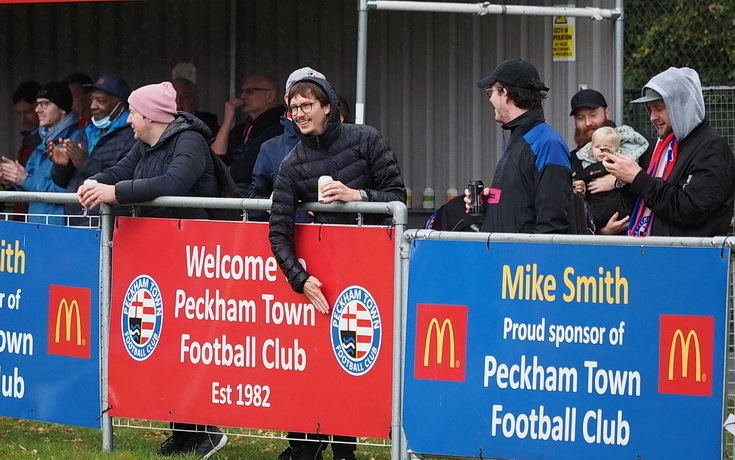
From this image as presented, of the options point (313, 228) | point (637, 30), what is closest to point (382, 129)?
point (313, 228)

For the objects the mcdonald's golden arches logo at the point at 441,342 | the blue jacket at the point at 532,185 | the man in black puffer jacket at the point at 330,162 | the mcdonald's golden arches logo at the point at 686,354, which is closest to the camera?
the mcdonald's golden arches logo at the point at 686,354

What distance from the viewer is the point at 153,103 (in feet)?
19.8

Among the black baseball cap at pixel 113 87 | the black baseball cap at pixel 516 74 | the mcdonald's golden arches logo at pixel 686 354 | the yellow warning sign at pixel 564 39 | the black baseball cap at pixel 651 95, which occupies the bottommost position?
the mcdonald's golden arches logo at pixel 686 354

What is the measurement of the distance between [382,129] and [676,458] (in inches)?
211

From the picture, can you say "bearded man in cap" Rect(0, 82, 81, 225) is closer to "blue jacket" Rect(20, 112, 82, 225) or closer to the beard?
"blue jacket" Rect(20, 112, 82, 225)

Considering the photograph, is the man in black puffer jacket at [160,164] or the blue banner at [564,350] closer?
the blue banner at [564,350]

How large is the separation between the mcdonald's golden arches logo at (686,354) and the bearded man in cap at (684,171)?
0.77 m

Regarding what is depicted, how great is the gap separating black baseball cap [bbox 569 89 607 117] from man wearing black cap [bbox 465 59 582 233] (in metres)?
2.14

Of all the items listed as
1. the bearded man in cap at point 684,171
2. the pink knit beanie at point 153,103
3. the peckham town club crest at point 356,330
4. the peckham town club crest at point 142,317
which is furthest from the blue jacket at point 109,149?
the bearded man in cap at point 684,171

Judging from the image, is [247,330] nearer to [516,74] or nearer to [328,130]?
[328,130]

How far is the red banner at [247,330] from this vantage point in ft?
17.2

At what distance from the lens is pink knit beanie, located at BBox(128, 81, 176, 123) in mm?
A: 6023

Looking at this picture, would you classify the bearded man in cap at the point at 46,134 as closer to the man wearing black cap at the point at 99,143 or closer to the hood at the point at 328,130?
the man wearing black cap at the point at 99,143

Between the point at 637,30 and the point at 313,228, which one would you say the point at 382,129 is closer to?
the point at 313,228
